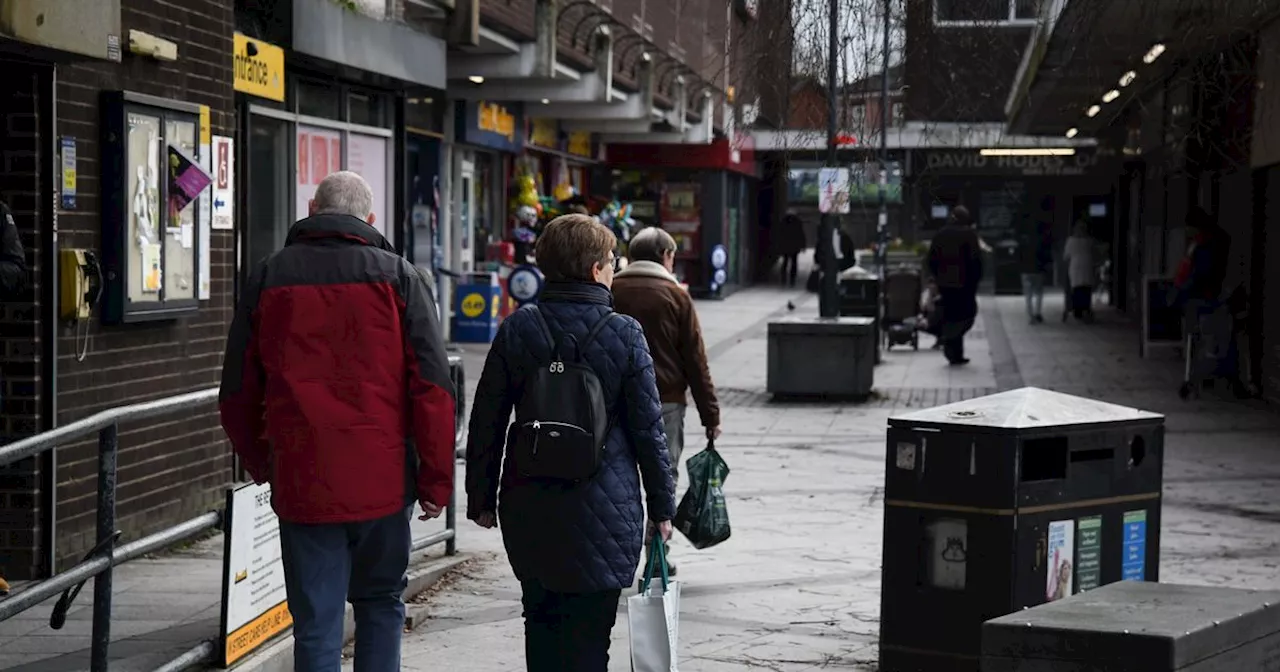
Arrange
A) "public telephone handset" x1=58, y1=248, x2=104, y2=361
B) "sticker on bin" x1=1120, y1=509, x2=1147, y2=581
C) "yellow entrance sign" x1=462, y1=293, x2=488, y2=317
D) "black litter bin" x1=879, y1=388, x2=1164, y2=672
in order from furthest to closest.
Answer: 1. "yellow entrance sign" x1=462, y1=293, x2=488, y2=317
2. "public telephone handset" x1=58, y1=248, x2=104, y2=361
3. "sticker on bin" x1=1120, y1=509, x2=1147, y2=581
4. "black litter bin" x1=879, y1=388, x2=1164, y2=672

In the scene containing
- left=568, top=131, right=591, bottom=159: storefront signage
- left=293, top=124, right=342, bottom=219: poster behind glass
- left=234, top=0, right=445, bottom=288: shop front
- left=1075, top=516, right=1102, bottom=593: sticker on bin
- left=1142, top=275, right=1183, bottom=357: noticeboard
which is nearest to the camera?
left=1075, top=516, right=1102, bottom=593: sticker on bin

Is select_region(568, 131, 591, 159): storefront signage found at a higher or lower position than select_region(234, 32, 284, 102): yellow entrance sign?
higher

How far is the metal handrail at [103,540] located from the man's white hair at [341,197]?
66 cm

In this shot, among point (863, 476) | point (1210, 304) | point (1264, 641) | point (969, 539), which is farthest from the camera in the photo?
point (1210, 304)

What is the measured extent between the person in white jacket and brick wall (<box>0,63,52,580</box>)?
24.7 meters

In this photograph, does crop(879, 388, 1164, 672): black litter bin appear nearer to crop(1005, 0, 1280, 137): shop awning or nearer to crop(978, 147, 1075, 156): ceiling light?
crop(1005, 0, 1280, 137): shop awning

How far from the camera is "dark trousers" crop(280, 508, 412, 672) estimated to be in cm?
523

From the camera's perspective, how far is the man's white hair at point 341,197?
533 centimetres

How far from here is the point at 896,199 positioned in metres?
46.6

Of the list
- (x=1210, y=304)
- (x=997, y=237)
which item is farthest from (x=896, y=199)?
(x=1210, y=304)

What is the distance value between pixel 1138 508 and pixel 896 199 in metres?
40.2

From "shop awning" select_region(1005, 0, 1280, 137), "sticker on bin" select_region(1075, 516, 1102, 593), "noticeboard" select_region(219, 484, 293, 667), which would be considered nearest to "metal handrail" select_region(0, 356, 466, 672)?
"noticeboard" select_region(219, 484, 293, 667)

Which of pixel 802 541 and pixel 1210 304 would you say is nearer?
pixel 802 541

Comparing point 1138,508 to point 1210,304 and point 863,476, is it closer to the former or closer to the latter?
point 863,476
